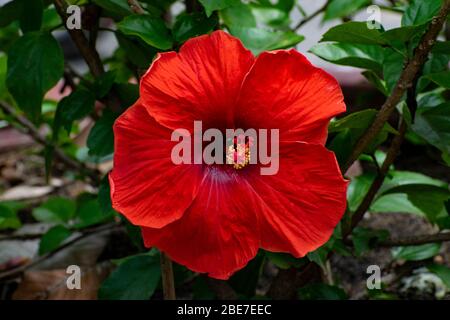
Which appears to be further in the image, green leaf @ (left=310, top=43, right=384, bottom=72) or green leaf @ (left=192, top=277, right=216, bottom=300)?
green leaf @ (left=192, top=277, right=216, bottom=300)

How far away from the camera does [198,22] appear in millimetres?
956

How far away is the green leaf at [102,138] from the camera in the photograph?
107cm

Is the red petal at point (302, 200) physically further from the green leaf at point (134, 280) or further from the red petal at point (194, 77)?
the green leaf at point (134, 280)

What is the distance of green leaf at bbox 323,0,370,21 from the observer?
131cm

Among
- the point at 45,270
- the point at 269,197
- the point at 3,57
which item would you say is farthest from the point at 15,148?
the point at 269,197

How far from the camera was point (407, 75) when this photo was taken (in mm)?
850

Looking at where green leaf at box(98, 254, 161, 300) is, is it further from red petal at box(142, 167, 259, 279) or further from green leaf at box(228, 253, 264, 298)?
red petal at box(142, 167, 259, 279)

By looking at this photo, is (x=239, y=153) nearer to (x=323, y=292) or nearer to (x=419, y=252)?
(x=323, y=292)

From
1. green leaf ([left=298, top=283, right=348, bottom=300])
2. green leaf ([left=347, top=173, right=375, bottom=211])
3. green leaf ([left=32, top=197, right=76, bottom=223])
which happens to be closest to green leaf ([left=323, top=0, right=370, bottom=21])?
green leaf ([left=347, top=173, right=375, bottom=211])

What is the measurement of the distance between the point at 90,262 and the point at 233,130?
31.6 inches

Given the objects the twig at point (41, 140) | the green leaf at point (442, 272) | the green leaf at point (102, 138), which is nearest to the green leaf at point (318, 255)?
the green leaf at point (442, 272)

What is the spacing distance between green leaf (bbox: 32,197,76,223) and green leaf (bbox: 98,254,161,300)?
0.51 meters

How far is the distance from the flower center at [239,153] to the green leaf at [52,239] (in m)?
0.70
